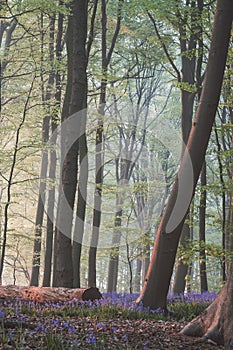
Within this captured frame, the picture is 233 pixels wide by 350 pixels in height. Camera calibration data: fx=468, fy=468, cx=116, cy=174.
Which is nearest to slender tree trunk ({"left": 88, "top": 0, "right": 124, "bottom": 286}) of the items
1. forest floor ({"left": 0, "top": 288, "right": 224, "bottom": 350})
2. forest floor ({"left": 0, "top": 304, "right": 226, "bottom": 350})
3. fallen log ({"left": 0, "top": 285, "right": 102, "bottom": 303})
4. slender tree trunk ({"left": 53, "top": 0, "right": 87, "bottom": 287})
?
slender tree trunk ({"left": 53, "top": 0, "right": 87, "bottom": 287})

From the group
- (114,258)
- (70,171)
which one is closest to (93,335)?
(70,171)

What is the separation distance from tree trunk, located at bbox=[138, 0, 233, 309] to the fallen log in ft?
3.69

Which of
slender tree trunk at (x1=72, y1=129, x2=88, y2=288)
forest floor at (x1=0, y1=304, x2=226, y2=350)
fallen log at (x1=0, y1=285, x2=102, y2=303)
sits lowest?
forest floor at (x1=0, y1=304, x2=226, y2=350)

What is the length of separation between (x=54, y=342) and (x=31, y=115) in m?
18.0

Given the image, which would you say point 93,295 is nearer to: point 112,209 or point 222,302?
point 222,302

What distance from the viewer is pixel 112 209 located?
24516mm

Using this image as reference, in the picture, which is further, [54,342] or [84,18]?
[84,18]

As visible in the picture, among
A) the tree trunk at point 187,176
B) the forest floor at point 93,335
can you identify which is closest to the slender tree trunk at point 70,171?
the tree trunk at point 187,176

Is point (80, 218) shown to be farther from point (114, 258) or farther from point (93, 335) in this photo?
point (93, 335)

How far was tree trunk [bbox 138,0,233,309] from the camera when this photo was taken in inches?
295

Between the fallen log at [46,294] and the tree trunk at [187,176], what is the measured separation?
44.3 inches

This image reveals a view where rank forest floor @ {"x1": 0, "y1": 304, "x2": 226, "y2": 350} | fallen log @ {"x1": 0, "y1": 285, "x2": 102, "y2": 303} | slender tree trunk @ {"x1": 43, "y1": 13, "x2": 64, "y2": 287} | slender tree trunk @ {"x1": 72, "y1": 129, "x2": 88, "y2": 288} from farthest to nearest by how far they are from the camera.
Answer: slender tree trunk @ {"x1": 43, "y1": 13, "x2": 64, "y2": 287}
slender tree trunk @ {"x1": 72, "y1": 129, "x2": 88, "y2": 288}
fallen log @ {"x1": 0, "y1": 285, "x2": 102, "y2": 303}
forest floor @ {"x1": 0, "y1": 304, "x2": 226, "y2": 350}

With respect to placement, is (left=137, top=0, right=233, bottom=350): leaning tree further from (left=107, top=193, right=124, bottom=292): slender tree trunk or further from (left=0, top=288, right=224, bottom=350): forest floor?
(left=107, top=193, right=124, bottom=292): slender tree trunk

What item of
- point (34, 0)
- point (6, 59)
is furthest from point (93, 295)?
point (6, 59)
